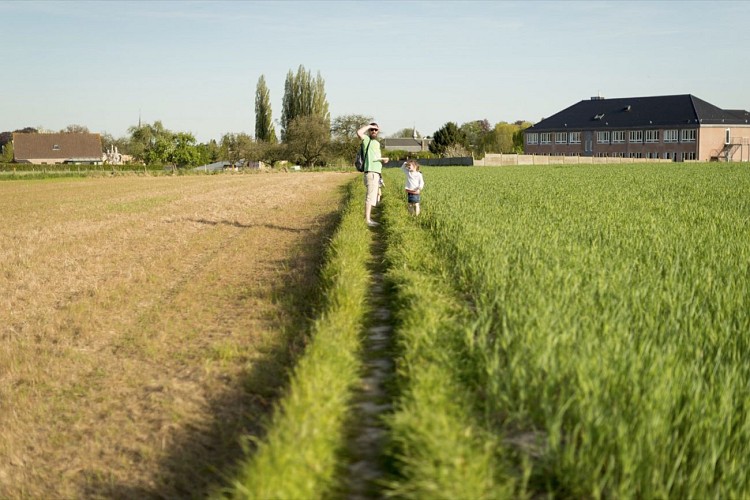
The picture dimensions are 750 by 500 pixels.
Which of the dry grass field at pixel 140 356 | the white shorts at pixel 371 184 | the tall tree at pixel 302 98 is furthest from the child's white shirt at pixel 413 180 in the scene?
the tall tree at pixel 302 98

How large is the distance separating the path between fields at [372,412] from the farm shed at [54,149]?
113 meters

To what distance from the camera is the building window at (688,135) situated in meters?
97.0

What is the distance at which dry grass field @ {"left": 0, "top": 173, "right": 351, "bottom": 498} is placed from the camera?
4.38 m

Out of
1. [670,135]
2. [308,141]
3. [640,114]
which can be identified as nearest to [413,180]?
[308,141]

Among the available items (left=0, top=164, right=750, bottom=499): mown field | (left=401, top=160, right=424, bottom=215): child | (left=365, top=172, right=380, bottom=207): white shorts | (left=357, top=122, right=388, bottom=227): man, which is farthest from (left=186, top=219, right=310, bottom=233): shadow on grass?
(left=0, top=164, right=750, bottom=499): mown field

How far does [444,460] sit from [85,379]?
11.5ft

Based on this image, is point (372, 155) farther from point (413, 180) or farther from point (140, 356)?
point (140, 356)

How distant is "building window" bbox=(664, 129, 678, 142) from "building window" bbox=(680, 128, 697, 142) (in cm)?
83

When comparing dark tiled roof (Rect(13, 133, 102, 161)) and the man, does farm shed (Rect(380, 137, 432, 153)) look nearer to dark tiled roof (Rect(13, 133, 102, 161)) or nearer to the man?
dark tiled roof (Rect(13, 133, 102, 161))

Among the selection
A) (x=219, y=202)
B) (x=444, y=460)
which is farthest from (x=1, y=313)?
(x=219, y=202)

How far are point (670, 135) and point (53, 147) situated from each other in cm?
8458

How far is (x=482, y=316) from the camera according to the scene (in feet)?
18.0

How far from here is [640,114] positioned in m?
102

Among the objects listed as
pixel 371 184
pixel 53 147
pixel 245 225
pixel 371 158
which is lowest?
pixel 245 225
